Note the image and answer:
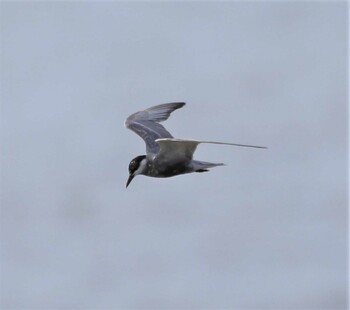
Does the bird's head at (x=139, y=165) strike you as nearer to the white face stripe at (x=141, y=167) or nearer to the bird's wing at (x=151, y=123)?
the white face stripe at (x=141, y=167)

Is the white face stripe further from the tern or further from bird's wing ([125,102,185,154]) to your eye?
bird's wing ([125,102,185,154])

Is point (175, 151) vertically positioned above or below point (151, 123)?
below

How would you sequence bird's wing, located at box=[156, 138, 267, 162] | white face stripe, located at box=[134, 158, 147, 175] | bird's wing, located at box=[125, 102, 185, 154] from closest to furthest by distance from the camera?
bird's wing, located at box=[156, 138, 267, 162], white face stripe, located at box=[134, 158, 147, 175], bird's wing, located at box=[125, 102, 185, 154]

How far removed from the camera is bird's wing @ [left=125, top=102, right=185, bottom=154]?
1132 cm

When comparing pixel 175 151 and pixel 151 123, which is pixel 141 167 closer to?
pixel 175 151

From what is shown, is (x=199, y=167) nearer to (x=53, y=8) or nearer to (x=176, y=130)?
(x=176, y=130)

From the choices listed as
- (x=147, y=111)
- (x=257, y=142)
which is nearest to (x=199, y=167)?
(x=147, y=111)

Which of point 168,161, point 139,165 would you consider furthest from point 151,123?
point 168,161

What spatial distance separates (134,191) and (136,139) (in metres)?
1.57

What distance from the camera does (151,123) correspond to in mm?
11758

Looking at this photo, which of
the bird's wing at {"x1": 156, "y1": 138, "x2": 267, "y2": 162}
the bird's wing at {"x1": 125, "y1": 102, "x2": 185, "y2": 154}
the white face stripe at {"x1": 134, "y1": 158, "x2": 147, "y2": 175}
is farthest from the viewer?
the bird's wing at {"x1": 125, "y1": 102, "x2": 185, "y2": 154}

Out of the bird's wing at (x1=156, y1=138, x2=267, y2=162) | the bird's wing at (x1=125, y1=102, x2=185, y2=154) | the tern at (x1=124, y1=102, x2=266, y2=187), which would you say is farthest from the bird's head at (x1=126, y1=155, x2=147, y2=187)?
the bird's wing at (x1=125, y1=102, x2=185, y2=154)

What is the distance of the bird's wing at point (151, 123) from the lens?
11318 mm

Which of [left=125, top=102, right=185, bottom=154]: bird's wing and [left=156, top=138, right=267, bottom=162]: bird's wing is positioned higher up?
[left=125, top=102, right=185, bottom=154]: bird's wing
